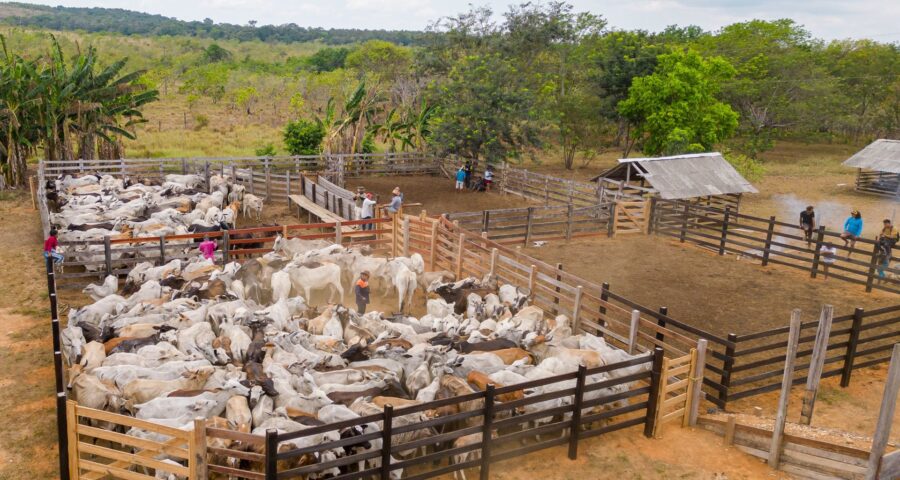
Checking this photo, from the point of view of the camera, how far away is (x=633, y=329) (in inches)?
A: 387

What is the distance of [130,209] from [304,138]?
12610mm

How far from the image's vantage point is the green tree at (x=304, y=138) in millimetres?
30438

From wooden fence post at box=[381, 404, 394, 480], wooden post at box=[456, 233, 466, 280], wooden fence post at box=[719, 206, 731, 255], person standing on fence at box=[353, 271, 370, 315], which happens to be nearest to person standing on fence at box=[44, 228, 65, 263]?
person standing on fence at box=[353, 271, 370, 315]

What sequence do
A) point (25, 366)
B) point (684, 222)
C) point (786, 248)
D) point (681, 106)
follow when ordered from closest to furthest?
point (25, 366), point (786, 248), point (684, 222), point (681, 106)

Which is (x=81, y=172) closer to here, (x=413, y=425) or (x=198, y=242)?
(x=198, y=242)

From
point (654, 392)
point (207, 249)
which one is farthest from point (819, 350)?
point (207, 249)

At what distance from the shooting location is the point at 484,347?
32.5 feet

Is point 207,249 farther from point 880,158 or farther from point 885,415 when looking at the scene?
point 880,158

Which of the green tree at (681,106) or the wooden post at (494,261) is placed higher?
the green tree at (681,106)

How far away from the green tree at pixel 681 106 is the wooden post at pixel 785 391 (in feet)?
76.2

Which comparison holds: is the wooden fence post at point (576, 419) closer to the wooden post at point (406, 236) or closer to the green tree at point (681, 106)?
the wooden post at point (406, 236)

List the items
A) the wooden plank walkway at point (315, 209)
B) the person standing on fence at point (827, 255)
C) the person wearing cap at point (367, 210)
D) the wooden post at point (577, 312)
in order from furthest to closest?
1. the wooden plank walkway at point (315, 209)
2. the person wearing cap at point (367, 210)
3. the person standing on fence at point (827, 255)
4. the wooden post at point (577, 312)

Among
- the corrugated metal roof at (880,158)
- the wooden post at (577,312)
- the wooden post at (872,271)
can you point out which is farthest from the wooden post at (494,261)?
the corrugated metal roof at (880,158)

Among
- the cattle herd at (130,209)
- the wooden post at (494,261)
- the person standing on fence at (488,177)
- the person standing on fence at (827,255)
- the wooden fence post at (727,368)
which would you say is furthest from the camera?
the person standing on fence at (488,177)
